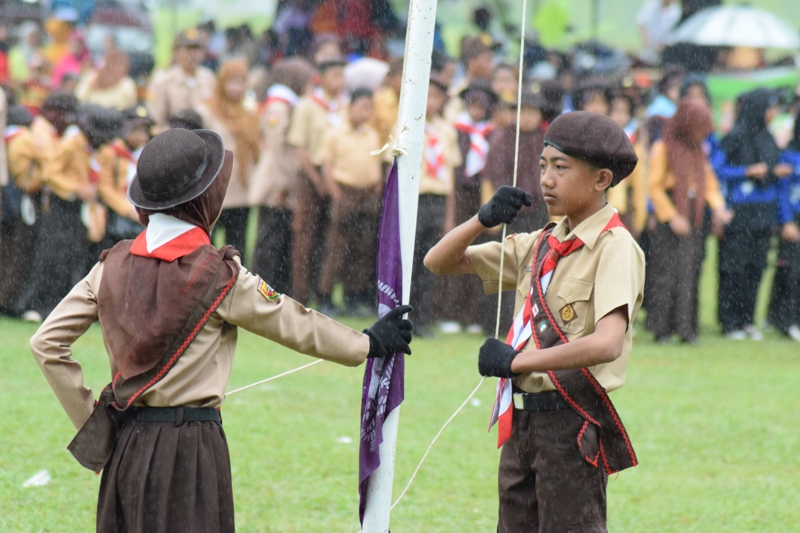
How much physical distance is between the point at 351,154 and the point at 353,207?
553 mm

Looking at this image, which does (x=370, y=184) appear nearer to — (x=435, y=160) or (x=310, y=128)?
(x=435, y=160)

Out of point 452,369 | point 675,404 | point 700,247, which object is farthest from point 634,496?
point 700,247

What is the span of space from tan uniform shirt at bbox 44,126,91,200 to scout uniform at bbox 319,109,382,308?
235 cm

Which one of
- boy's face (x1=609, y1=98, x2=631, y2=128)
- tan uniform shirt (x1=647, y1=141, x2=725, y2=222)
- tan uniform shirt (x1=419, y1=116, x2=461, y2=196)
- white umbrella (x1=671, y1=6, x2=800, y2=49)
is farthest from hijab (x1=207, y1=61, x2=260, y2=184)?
white umbrella (x1=671, y1=6, x2=800, y2=49)

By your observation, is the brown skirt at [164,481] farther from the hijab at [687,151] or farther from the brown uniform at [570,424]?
the hijab at [687,151]

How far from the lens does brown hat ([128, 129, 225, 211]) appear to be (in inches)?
137

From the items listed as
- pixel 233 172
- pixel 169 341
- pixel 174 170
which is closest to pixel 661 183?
pixel 233 172

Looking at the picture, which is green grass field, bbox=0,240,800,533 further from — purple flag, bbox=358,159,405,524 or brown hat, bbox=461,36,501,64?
brown hat, bbox=461,36,501,64

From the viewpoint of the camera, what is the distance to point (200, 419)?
3545 millimetres

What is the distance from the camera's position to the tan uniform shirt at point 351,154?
11.4m

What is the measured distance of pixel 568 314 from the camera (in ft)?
12.3

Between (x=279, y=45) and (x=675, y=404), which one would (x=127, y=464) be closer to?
(x=675, y=404)

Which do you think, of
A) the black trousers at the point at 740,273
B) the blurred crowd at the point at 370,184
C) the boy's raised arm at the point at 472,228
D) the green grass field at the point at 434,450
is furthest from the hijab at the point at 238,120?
the boy's raised arm at the point at 472,228

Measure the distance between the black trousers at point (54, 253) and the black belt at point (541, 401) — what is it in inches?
311
